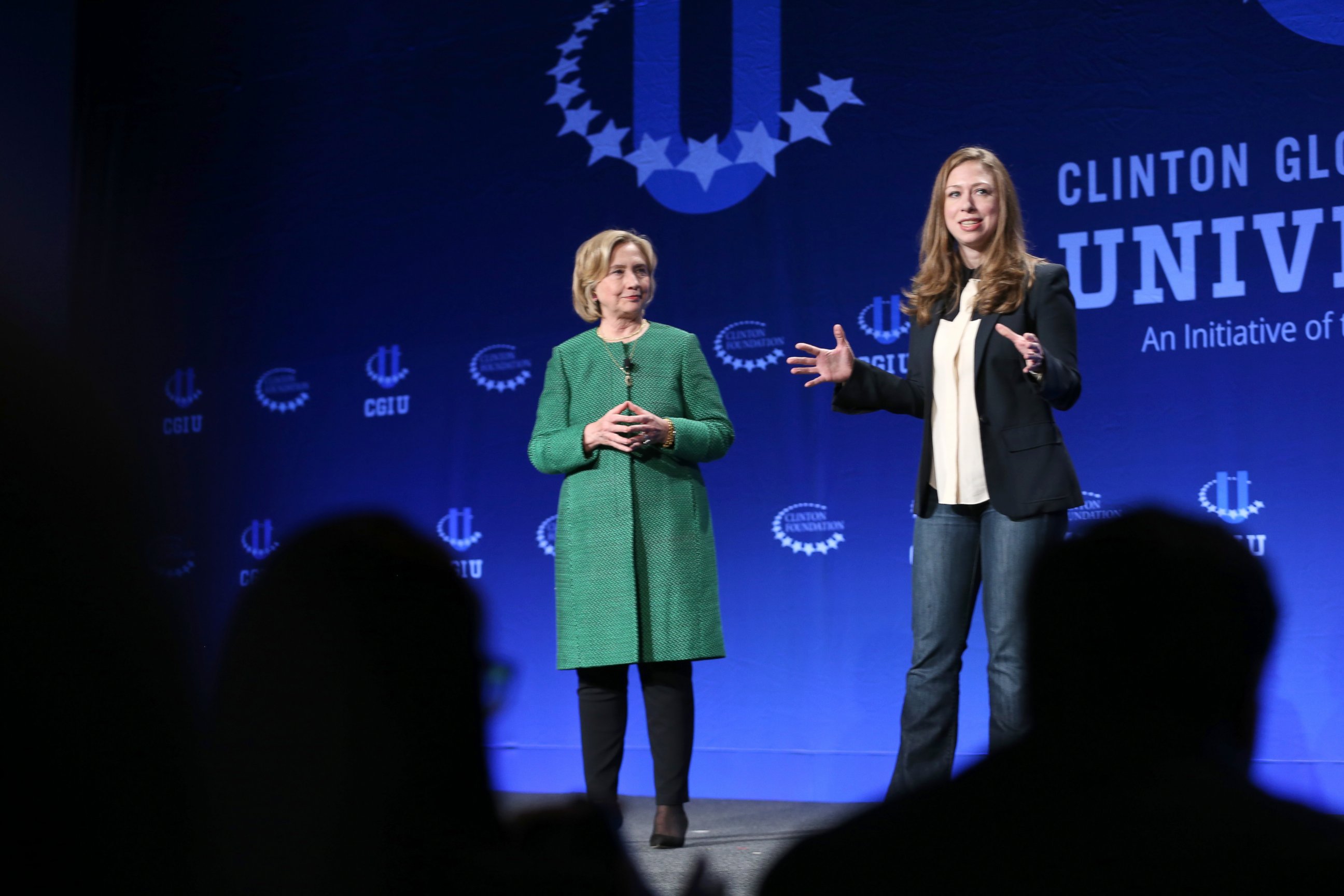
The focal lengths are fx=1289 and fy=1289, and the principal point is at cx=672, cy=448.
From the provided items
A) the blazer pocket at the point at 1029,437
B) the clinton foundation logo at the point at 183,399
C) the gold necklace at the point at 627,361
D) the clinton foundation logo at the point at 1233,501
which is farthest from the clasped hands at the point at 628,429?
the clinton foundation logo at the point at 183,399

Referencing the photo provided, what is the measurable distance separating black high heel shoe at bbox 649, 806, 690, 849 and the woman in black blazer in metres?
0.44

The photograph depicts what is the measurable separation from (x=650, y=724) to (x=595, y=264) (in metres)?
0.96

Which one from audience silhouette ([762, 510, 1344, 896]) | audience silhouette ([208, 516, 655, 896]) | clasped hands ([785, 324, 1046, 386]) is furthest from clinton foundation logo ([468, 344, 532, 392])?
audience silhouette ([208, 516, 655, 896])

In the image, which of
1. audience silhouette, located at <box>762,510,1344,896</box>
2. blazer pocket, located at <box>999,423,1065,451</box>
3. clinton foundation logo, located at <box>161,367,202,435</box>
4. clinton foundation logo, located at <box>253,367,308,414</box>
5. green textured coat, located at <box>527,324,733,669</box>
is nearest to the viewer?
audience silhouette, located at <box>762,510,1344,896</box>

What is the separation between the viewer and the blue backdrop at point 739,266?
3.43 metres

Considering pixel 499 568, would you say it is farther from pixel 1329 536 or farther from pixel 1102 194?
pixel 1329 536

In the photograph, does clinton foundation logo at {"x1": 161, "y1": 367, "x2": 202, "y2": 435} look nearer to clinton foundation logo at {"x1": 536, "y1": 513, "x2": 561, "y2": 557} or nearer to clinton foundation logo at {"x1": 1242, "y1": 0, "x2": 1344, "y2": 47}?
clinton foundation logo at {"x1": 536, "y1": 513, "x2": 561, "y2": 557}

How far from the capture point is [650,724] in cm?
259

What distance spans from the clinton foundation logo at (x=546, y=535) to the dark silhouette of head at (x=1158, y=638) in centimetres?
305

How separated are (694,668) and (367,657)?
3.39 metres

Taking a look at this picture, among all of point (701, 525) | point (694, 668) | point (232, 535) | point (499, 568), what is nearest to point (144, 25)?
point (232, 535)

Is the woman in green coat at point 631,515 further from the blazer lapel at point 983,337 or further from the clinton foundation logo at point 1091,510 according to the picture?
the clinton foundation logo at point 1091,510

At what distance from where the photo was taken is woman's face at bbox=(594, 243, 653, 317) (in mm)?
2717

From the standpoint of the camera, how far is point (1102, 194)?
3623mm
